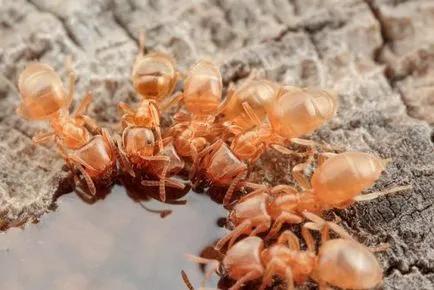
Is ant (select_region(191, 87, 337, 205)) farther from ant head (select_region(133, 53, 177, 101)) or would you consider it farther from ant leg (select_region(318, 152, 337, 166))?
ant head (select_region(133, 53, 177, 101))

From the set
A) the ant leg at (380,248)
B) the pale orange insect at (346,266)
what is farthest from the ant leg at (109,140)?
the ant leg at (380,248)

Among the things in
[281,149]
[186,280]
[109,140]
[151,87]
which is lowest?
[186,280]

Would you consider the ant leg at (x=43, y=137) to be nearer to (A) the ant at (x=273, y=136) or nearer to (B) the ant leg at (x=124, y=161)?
(B) the ant leg at (x=124, y=161)

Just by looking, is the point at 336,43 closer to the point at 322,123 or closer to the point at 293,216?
the point at 322,123

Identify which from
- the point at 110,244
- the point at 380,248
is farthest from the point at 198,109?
the point at 380,248

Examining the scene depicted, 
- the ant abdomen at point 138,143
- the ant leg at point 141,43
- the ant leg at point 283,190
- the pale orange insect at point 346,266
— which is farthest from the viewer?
the ant leg at point 141,43

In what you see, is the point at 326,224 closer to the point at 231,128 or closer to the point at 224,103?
the point at 231,128
